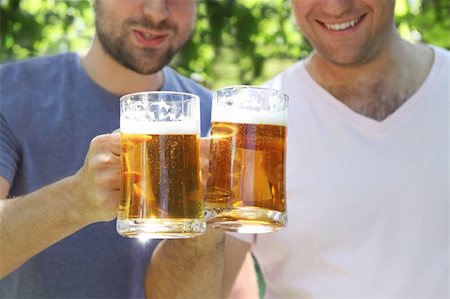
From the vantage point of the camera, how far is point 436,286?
2459 mm

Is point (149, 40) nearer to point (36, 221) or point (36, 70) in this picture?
point (36, 70)

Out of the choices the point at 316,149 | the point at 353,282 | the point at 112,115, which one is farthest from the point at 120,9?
the point at 353,282

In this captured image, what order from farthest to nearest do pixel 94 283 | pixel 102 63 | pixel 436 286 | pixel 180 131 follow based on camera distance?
pixel 102 63 < pixel 94 283 < pixel 436 286 < pixel 180 131

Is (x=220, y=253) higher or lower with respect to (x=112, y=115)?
lower

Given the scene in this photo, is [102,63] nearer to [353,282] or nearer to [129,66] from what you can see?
[129,66]

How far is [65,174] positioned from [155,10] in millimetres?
665

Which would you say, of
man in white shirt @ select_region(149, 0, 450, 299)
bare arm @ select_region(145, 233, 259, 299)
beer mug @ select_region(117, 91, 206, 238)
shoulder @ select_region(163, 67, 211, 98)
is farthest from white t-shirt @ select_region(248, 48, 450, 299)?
beer mug @ select_region(117, 91, 206, 238)

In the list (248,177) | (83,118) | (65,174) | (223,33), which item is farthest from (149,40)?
(223,33)

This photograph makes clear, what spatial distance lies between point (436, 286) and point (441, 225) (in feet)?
0.68

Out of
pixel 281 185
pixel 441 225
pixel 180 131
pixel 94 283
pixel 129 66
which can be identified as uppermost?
pixel 129 66

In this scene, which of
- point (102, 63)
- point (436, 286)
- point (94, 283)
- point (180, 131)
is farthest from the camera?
point (102, 63)

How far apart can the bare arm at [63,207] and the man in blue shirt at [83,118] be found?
0.24m

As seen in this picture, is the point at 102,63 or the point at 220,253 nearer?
the point at 220,253

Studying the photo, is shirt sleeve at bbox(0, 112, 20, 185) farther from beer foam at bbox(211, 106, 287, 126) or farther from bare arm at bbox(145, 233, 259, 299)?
beer foam at bbox(211, 106, 287, 126)
